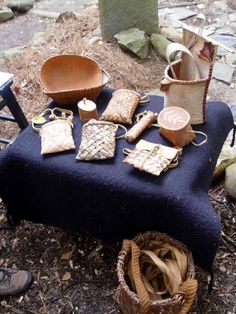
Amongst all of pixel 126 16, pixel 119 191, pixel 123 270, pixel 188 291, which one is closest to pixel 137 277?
pixel 123 270

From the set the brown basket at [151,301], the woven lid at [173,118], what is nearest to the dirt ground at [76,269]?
the brown basket at [151,301]

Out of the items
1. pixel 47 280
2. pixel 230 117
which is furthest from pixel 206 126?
pixel 47 280

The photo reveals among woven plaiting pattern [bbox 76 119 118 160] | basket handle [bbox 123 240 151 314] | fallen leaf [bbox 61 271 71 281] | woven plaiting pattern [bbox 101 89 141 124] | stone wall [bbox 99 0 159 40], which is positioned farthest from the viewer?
stone wall [bbox 99 0 159 40]

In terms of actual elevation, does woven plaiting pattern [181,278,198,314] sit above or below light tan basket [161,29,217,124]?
below

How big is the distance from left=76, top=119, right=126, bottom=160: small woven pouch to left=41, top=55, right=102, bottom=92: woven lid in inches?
12.9

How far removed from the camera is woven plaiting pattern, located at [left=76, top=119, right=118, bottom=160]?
157cm

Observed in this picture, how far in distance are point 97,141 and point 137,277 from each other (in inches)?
20.9

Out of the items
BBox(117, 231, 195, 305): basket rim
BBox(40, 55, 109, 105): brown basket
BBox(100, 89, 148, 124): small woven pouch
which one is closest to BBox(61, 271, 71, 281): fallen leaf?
BBox(117, 231, 195, 305): basket rim

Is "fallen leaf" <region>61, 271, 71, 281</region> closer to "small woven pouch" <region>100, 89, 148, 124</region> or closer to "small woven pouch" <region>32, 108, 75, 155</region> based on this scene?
"small woven pouch" <region>32, 108, 75, 155</region>

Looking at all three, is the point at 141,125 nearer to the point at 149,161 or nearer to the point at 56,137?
the point at 149,161

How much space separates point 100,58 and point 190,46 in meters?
1.64

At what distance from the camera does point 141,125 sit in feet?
5.45

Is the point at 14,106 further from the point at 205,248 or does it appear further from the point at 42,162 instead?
the point at 205,248

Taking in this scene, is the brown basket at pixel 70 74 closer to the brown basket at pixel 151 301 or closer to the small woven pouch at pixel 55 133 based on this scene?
the small woven pouch at pixel 55 133
